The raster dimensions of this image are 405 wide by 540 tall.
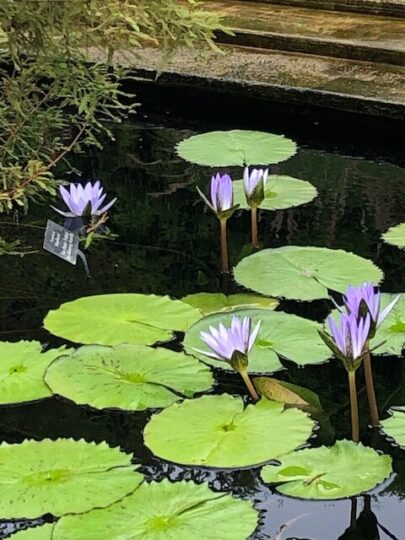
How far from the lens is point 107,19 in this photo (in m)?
1.89

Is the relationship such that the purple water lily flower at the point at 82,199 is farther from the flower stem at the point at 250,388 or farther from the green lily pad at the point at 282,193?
the flower stem at the point at 250,388

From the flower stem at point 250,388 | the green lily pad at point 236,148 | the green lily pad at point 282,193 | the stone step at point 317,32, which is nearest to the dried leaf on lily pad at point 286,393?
the flower stem at point 250,388

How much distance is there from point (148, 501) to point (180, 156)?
4.78 feet

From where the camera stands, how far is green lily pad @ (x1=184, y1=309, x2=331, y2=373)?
1.61 m

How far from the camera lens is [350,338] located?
51.7 inches

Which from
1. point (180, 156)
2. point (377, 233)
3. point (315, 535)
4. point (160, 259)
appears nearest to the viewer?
point (315, 535)

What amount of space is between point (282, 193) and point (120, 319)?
2.36 ft

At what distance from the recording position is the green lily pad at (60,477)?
125 centimetres

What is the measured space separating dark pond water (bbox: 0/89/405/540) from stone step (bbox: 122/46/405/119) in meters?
0.08

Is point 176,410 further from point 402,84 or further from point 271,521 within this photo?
point 402,84

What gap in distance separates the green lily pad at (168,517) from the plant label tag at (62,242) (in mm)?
724

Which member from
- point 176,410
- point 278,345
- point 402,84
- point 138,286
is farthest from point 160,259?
point 402,84

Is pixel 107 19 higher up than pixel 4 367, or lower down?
higher up

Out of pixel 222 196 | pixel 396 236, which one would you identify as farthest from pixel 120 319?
pixel 396 236
